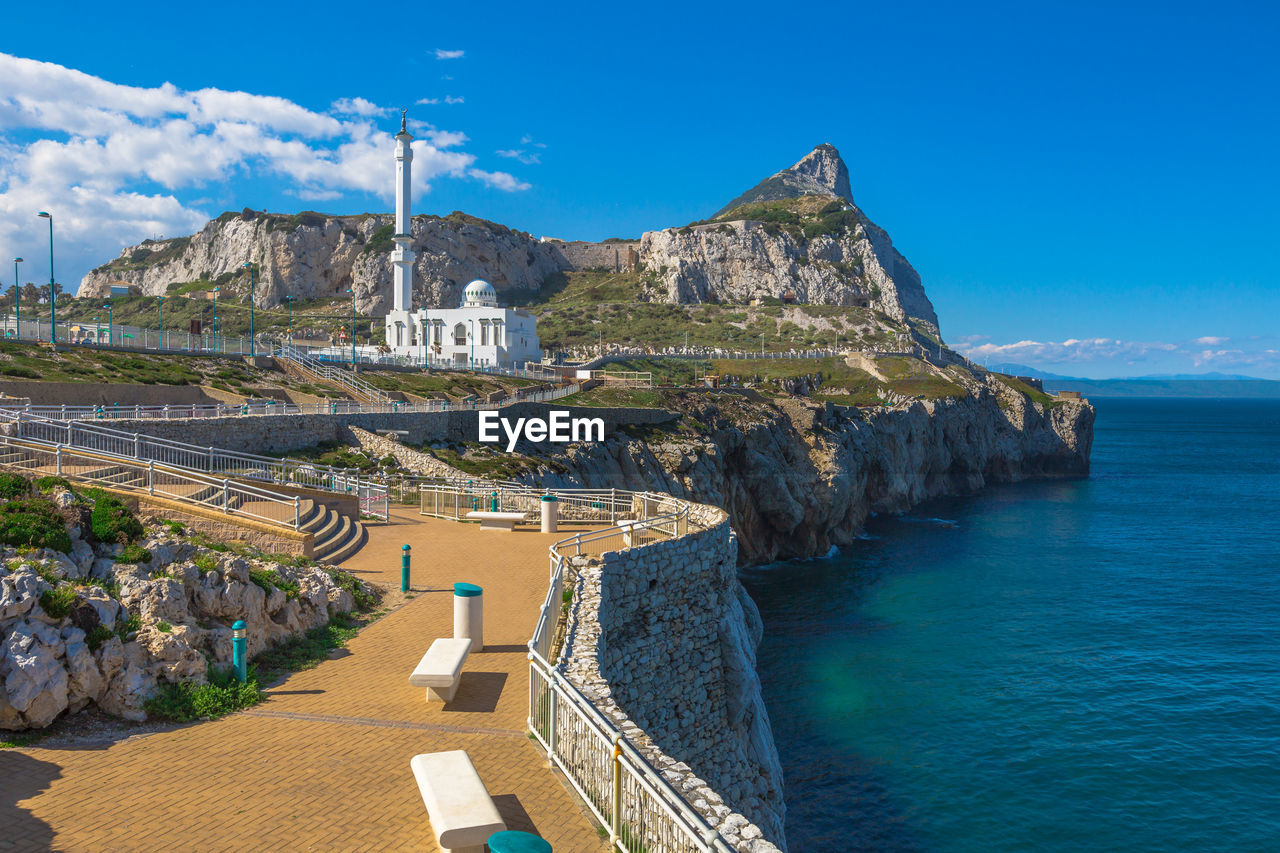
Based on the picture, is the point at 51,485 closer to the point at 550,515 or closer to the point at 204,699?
the point at 204,699

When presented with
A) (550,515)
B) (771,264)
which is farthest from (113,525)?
(771,264)

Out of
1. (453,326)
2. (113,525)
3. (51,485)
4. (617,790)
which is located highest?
(453,326)

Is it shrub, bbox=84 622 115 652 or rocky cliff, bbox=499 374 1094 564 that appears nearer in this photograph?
shrub, bbox=84 622 115 652

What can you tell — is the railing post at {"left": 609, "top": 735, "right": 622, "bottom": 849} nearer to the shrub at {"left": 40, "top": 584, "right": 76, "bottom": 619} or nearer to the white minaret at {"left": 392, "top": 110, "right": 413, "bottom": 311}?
the shrub at {"left": 40, "top": 584, "right": 76, "bottom": 619}

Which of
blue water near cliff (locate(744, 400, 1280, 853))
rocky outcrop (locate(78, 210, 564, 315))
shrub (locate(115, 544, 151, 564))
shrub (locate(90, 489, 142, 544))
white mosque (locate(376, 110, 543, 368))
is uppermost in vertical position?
rocky outcrop (locate(78, 210, 564, 315))

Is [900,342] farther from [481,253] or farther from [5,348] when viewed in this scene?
[5,348]

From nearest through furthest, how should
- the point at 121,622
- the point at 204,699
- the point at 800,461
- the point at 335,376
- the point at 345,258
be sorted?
1. the point at 204,699
2. the point at 121,622
3. the point at 335,376
4. the point at 800,461
5. the point at 345,258

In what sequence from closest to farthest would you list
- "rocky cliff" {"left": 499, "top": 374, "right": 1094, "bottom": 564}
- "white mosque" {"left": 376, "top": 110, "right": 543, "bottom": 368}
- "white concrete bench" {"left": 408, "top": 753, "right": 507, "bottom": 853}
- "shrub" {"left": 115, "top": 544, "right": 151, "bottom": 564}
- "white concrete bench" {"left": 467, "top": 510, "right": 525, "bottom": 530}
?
"white concrete bench" {"left": 408, "top": 753, "right": 507, "bottom": 853} → "shrub" {"left": 115, "top": 544, "right": 151, "bottom": 564} → "white concrete bench" {"left": 467, "top": 510, "right": 525, "bottom": 530} → "rocky cliff" {"left": 499, "top": 374, "right": 1094, "bottom": 564} → "white mosque" {"left": 376, "top": 110, "right": 543, "bottom": 368}

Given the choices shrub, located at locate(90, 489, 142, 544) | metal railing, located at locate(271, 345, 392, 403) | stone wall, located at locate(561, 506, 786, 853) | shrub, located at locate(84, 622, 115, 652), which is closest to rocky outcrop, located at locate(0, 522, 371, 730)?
shrub, located at locate(84, 622, 115, 652)
